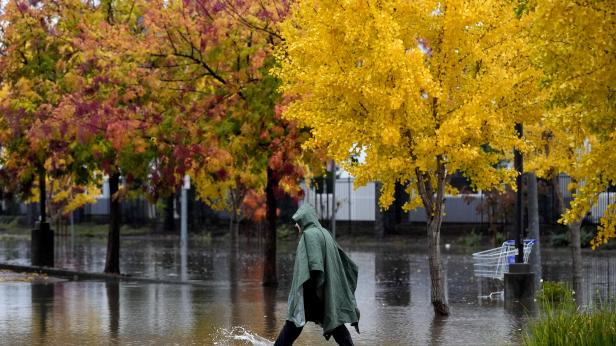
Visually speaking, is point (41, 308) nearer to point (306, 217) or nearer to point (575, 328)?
point (306, 217)

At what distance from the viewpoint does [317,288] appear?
42.0 feet

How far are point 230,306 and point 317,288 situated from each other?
26.3 ft

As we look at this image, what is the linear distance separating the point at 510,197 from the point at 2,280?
66.5 feet

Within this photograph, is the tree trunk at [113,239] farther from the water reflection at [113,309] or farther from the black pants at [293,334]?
the black pants at [293,334]

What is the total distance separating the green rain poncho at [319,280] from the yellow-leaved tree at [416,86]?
4.78 meters

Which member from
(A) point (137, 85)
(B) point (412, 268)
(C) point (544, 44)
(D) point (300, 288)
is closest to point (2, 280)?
(A) point (137, 85)

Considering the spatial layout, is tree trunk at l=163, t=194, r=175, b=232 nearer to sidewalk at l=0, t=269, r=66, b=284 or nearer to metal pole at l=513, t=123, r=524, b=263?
sidewalk at l=0, t=269, r=66, b=284

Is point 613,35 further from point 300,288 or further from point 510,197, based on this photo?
point 510,197

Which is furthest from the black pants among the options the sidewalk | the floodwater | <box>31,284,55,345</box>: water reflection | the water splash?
the sidewalk

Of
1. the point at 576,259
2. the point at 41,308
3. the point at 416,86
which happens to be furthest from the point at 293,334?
the point at 576,259

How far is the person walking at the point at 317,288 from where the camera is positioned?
1260 cm

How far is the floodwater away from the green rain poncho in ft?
8.27

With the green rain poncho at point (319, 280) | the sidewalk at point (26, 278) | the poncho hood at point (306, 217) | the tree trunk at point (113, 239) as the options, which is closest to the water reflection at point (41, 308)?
the sidewalk at point (26, 278)

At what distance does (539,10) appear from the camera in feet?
40.0
